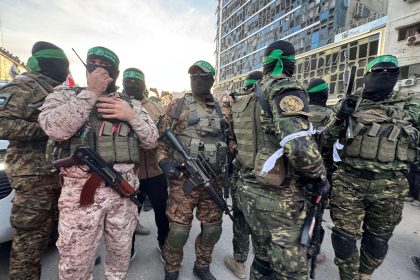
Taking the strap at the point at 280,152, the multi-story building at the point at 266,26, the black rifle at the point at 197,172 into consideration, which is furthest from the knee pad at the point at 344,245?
the multi-story building at the point at 266,26

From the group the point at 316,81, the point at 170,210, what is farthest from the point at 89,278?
the point at 316,81

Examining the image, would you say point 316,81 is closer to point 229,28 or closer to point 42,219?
point 42,219

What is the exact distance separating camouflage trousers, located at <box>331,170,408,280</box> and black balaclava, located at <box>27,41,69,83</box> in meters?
2.84

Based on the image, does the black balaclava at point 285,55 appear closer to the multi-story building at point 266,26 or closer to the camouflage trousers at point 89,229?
the camouflage trousers at point 89,229

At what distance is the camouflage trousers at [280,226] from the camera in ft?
5.27

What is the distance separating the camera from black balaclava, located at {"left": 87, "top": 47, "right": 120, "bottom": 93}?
177 cm

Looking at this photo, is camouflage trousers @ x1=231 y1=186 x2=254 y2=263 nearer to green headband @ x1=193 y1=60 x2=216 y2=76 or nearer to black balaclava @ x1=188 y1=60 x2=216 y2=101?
black balaclava @ x1=188 y1=60 x2=216 y2=101

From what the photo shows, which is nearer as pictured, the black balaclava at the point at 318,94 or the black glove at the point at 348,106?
the black glove at the point at 348,106

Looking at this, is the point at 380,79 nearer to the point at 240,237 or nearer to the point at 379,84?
the point at 379,84

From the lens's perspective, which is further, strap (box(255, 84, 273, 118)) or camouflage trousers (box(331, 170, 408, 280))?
camouflage trousers (box(331, 170, 408, 280))

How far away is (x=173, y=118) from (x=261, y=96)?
1017 mm

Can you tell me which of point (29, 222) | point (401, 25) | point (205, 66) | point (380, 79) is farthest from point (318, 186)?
point (401, 25)

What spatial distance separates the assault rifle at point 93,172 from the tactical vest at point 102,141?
0.08 metres

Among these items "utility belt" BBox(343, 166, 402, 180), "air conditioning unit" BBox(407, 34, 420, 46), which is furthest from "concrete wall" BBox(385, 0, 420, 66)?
"utility belt" BBox(343, 166, 402, 180)
